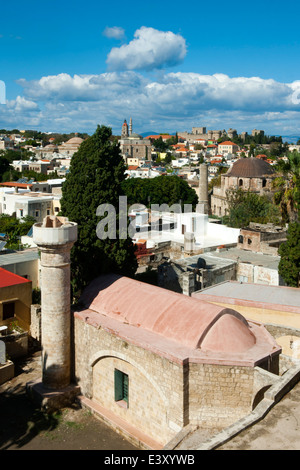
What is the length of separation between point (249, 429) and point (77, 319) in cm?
609

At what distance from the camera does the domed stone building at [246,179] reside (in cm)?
5003

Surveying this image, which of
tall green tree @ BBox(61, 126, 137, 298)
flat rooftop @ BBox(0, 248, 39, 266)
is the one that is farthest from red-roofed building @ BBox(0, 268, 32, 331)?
tall green tree @ BBox(61, 126, 137, 298)

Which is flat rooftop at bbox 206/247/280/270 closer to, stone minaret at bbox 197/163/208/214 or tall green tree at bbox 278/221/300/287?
tall green tree at bbox 278/221/300/287

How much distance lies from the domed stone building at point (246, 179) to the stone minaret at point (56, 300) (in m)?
38.0

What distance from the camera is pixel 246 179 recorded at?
50.8 meters

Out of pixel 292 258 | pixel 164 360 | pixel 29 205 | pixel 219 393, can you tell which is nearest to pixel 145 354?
pixel 164 360

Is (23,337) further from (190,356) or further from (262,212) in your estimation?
(262,212)

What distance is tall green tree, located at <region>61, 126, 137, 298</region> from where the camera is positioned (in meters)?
14.9

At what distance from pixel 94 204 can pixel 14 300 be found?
4.55 m

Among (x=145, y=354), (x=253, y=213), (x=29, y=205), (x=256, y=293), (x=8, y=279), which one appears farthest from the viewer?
(x=253, y=213)

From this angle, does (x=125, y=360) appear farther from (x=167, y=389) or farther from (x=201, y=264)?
(x=201, y=264)

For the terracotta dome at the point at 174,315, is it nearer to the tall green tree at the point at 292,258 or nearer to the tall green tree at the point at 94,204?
the tall green tree at the point at 94,204

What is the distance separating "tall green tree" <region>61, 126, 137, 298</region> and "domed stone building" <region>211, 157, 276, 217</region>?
34013 millimetres

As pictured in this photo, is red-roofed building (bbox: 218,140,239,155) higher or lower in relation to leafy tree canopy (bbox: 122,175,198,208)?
higher
